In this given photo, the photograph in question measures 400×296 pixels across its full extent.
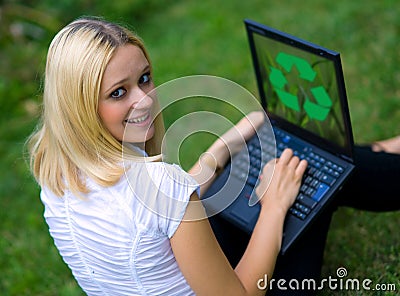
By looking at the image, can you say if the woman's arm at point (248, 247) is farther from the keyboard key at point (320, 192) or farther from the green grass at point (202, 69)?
the green grass at point (202, 69)

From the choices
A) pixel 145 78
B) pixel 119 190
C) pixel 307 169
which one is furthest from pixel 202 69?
pixel 119 190

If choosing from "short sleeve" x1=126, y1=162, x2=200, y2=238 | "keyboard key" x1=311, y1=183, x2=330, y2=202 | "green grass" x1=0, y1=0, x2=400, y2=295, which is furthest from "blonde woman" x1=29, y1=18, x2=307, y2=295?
"green grass" x1=0, y1=0, x2=400, y2=295

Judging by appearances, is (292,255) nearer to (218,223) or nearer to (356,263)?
(218,223)

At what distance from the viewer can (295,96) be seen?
177 centimetres

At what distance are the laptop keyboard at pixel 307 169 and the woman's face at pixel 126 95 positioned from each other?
429 mm

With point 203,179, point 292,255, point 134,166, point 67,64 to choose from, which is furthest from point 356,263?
point 67,64

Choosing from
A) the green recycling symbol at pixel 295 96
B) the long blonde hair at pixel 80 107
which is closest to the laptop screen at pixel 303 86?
the green recycling symbol at pixel 295 96

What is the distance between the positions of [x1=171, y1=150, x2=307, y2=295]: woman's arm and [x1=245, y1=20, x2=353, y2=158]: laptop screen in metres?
0.12

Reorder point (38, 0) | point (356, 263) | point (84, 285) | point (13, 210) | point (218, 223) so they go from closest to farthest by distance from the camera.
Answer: point (84, 285) → point (218, 223) → point (356, 263) → point (13, 210) → point (38, 0)

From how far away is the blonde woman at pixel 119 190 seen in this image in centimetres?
136

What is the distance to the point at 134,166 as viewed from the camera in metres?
1.39

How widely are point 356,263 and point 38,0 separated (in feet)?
11.3

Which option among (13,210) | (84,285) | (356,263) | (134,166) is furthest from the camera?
(13,210)

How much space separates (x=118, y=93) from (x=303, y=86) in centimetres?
55
